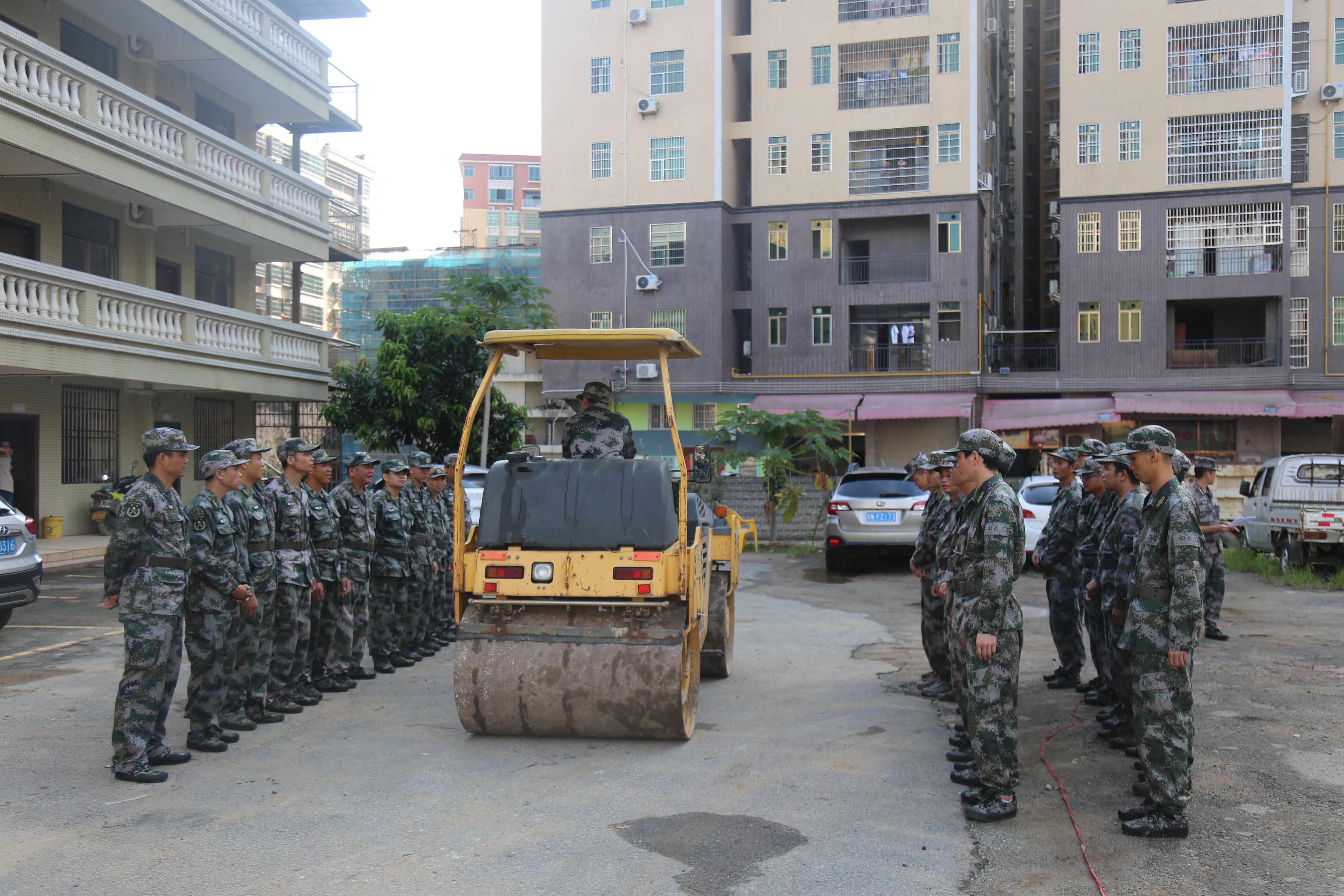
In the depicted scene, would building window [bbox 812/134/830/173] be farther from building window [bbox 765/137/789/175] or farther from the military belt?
the military belt

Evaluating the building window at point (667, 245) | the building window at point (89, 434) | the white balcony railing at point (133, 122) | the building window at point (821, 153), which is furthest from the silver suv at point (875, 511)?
the building window at point (821, 153)

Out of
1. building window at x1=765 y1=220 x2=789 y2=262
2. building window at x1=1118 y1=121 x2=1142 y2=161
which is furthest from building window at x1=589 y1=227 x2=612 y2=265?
building window at x1=1118 y1=121 x2=1142 y2=161

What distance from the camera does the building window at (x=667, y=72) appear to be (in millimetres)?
31859

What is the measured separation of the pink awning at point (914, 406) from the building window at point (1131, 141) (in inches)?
310

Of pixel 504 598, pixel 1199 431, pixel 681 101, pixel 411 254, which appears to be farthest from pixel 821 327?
pixel 504 598

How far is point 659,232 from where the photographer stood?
1265 inches

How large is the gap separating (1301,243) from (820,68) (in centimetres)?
1436

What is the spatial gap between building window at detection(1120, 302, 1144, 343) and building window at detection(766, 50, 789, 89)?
466 inches

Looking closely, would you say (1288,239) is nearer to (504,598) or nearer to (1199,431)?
(1199,431)

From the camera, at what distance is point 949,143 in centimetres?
3041

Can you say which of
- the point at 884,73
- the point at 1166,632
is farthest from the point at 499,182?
the point at 1166,632

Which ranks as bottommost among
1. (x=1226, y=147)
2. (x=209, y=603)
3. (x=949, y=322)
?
(x=209, y=603)

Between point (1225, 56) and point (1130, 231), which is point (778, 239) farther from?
point (1225, 56)

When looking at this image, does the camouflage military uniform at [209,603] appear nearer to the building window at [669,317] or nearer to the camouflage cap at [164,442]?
the camouflage cap at [164,442]
